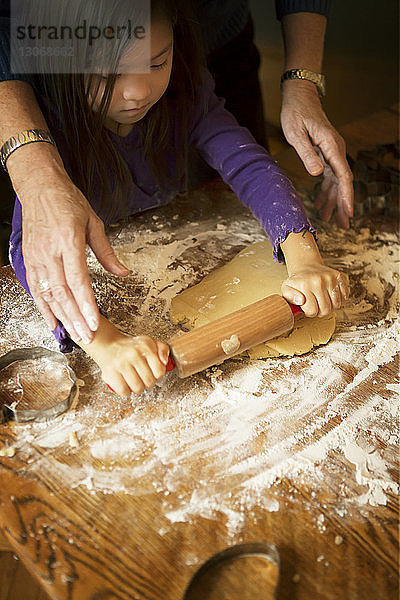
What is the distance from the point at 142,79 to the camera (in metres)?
1.05

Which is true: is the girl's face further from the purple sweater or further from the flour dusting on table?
the flour dusting on table

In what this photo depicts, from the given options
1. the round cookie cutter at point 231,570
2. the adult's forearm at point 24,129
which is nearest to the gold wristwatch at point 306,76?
the adult's forearm at point 24,129

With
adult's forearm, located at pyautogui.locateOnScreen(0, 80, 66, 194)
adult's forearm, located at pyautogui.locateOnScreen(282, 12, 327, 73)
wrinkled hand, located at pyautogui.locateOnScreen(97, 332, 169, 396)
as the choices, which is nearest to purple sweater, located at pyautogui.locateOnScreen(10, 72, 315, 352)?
adult's forearm, located at pyautogui.locateOnScreen(0, 80, 66, 194)

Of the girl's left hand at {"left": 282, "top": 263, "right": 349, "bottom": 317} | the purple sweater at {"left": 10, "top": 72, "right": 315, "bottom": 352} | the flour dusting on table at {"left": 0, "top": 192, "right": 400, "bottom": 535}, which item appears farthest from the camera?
the purple sweater at {"left": 10, "top": 72, "right": 315, "bottom": 352}

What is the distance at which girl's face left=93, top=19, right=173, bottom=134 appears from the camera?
1028 mm

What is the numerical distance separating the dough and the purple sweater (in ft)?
0.20

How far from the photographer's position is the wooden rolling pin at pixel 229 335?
97 centimetres

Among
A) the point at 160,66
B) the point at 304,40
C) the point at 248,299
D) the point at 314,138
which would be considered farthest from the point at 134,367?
the point at 304,40

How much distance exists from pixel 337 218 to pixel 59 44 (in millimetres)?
817

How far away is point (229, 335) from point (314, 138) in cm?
58

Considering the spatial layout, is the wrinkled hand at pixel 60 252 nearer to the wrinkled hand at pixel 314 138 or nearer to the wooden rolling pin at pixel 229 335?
the wooden rolling pin at pixel 229 335

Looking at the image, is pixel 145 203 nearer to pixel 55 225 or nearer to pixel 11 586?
pixel 55 225

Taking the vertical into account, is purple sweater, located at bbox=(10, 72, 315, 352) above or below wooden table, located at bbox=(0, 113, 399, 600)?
above

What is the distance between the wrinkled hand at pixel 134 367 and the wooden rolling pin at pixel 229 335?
Result: 0.04 meters
